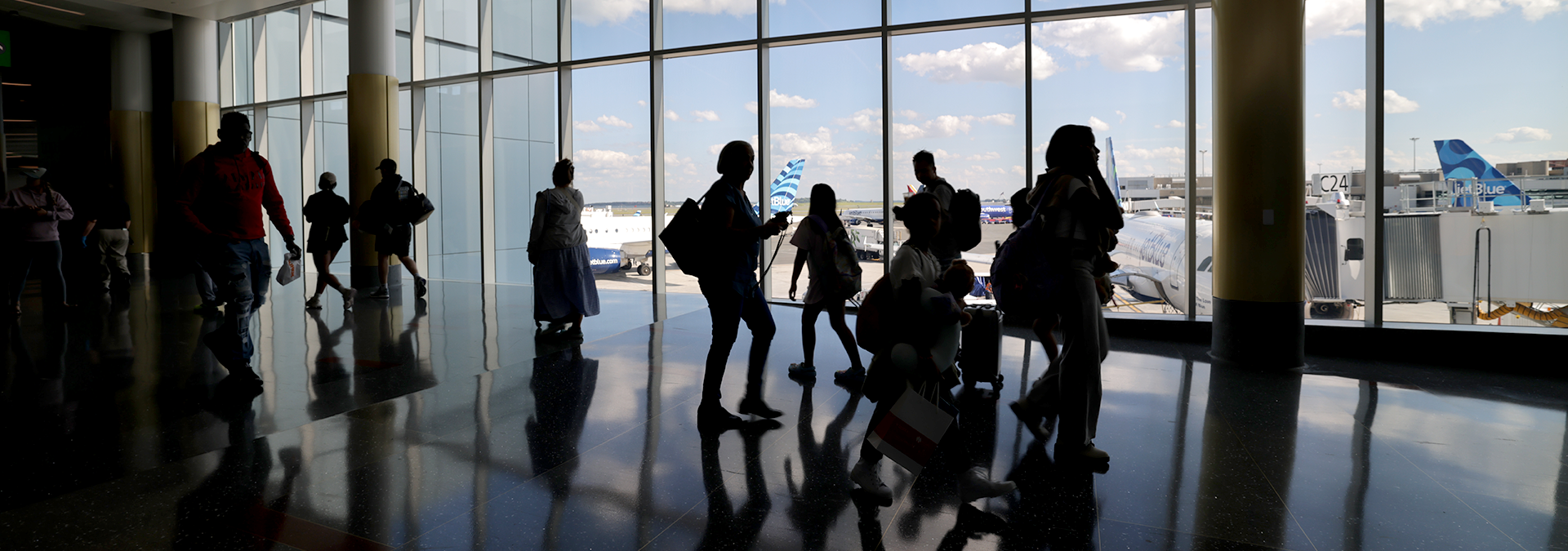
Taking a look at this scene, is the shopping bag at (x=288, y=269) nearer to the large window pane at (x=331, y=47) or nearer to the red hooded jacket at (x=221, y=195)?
the red hooded jacket at (x=221, y=195)

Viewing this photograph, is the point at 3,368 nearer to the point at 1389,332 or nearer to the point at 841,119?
the point at 841,119

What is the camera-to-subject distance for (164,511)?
266 centimetres

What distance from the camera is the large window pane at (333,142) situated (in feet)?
44.2

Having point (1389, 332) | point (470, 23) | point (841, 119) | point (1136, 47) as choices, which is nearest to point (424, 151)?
point (470, 23)

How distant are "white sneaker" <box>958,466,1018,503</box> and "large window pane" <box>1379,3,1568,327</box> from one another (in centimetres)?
504

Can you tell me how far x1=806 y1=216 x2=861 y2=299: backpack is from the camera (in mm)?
4410

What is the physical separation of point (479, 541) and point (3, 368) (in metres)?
4.84

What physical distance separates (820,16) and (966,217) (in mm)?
4407

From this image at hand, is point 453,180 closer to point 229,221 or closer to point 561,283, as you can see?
point 561,283

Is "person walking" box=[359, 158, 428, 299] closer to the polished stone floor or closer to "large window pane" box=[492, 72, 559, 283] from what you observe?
"large window pane" box=[492, 72, 559, 283]

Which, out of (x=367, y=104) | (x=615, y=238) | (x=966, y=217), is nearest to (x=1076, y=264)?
(x=966, y=217)

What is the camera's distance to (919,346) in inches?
102

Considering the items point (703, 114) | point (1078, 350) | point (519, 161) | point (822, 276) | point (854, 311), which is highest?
point (703, 114)

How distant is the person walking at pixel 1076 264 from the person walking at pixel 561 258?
3.96 metres
